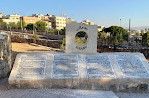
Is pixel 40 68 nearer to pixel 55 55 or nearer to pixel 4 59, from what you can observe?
pixel 55 55

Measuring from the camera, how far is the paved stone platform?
6898mm

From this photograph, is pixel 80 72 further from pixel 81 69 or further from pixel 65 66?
pixel 65 66

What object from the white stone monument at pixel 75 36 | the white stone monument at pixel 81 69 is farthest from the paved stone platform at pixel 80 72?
the white stone monument at pixel 75 36

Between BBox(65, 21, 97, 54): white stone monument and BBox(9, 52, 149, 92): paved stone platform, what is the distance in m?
0.59

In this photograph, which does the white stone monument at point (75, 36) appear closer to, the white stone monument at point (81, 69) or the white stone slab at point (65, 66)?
the white stone monument at point (81, 69)

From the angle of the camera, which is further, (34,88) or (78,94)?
(34,88)

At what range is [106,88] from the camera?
23.0ft

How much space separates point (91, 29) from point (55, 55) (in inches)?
107

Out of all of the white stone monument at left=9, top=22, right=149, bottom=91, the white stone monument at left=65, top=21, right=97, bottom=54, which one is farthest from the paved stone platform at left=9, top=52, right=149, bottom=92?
the white stone monument at left=65, top=21, right=97, bottom=54

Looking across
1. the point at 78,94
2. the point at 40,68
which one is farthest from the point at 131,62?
the point at 40,68

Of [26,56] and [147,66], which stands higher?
[26,56]

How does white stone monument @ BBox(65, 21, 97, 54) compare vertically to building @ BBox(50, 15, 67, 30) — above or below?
below

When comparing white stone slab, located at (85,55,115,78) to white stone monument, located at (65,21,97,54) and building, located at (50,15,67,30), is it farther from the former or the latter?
building, located at (50,15,67,30)

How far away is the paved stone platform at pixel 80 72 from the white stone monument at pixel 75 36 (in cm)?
59
